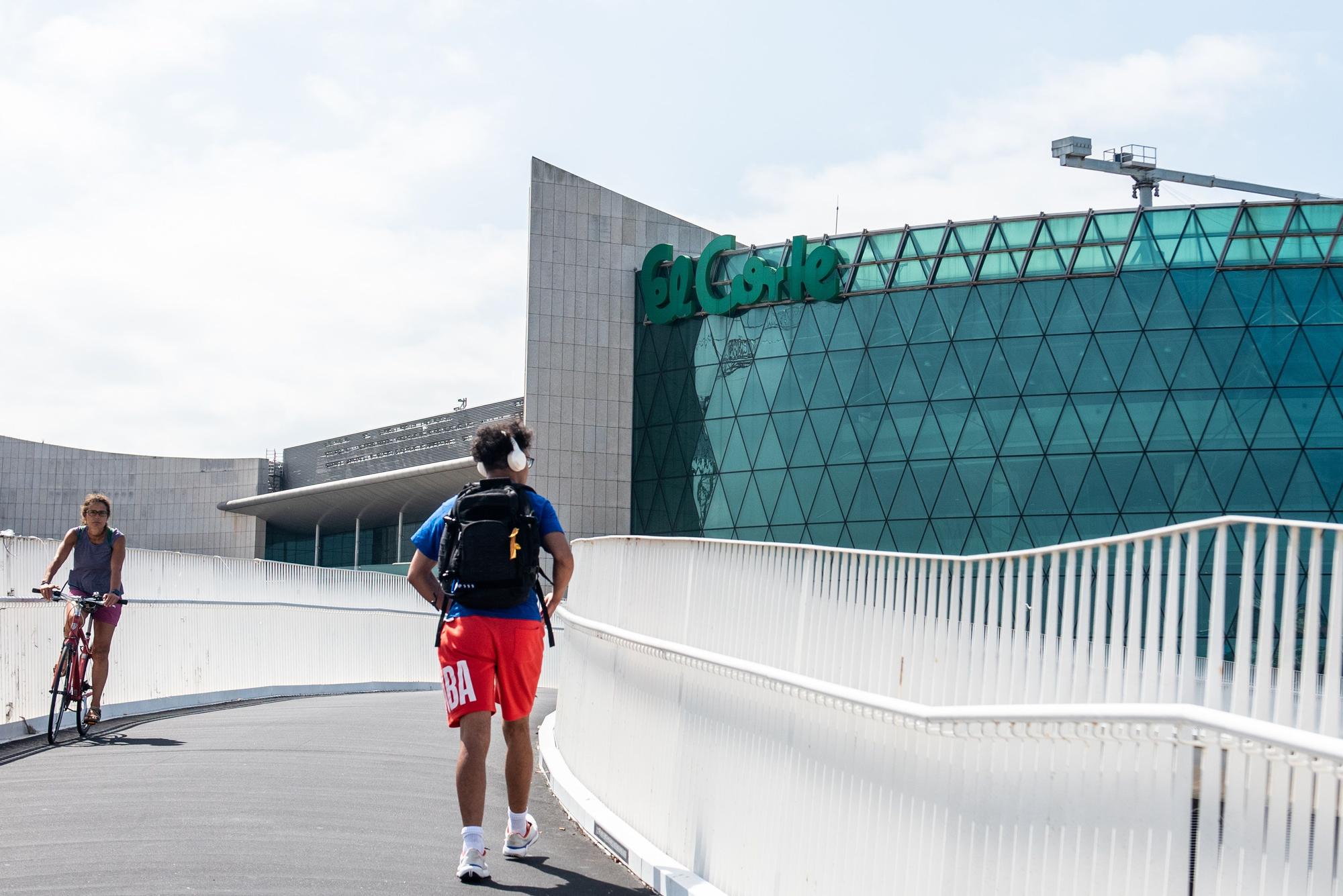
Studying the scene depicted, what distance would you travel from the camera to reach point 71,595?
11195mm

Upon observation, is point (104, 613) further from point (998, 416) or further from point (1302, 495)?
point (1302, 495)

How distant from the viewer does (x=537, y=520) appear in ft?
20.9

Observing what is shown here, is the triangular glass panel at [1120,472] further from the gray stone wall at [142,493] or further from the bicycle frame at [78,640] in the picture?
the gray stone wall at [142,493]

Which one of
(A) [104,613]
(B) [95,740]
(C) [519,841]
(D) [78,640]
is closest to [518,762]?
(C) [519,841]

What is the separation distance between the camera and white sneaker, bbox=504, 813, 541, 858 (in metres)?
6.58

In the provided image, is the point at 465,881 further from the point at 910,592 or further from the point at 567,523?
the point at 567,523

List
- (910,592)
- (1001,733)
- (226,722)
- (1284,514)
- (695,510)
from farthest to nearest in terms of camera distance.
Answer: (695,510) < (1284,514) < (226,722) < (910,592) < (1001,733)

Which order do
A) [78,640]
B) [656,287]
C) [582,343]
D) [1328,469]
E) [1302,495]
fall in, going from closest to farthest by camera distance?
[78,640] < [1302,495] < [1328,469] < [656,287] < [582,343]

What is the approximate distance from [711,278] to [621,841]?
125ft

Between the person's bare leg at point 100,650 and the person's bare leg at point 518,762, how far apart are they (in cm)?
578

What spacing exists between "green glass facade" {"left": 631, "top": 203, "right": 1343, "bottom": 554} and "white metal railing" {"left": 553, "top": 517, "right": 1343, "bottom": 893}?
1228 inches

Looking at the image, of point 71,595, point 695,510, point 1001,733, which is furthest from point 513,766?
point 695,510

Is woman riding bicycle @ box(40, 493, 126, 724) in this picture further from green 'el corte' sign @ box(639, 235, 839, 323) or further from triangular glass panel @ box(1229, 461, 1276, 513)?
green 'el corte' sign @ box(639, 235, 839, 323)

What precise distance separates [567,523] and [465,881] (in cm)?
3956
